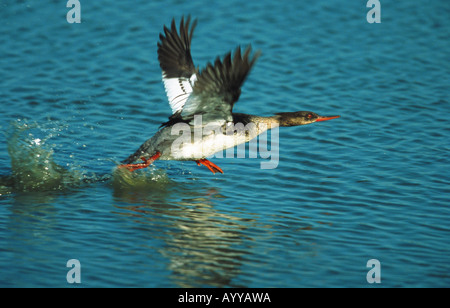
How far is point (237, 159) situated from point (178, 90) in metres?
1.51

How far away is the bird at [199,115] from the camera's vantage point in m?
6.35

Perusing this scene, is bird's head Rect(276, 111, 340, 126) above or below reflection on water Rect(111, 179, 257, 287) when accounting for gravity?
above

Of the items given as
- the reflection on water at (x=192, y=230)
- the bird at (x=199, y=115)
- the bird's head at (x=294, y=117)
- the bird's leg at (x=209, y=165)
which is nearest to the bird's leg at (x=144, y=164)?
the bird at (x=199, y=115)

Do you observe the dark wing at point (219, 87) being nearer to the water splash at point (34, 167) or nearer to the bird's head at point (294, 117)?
the bird's head at point (294, 117)

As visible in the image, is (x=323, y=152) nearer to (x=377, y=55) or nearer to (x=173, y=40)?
(x=173, y=40)

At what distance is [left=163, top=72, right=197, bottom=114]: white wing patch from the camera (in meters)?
7.94

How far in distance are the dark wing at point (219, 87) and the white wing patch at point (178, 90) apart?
2.37ft

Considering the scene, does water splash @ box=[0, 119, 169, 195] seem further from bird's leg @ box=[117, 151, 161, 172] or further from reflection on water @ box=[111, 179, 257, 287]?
reflection on water @ box=[111, 179, 257, 287]

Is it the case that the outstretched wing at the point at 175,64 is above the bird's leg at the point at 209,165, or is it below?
above

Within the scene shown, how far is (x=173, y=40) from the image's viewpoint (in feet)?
26.5

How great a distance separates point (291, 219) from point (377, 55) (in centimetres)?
670

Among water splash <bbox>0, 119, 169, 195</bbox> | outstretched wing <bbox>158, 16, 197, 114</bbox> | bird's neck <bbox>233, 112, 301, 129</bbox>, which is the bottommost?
water splash <bbox>0, 119, 169, 195</bbox>

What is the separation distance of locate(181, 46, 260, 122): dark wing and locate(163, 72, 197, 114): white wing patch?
2.37ft

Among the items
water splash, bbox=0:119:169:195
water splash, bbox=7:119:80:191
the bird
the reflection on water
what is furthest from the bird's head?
water splash, bbox=7:119:80:191
